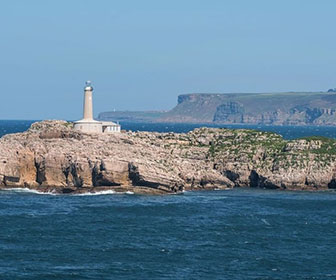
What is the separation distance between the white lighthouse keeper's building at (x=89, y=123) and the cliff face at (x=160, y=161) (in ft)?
10.8

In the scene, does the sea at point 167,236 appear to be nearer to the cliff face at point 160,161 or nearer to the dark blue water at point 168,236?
the dark blue water at point 168,236

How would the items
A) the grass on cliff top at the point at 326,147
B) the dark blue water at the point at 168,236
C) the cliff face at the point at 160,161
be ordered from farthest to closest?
the grass on cliff top at the point at 326,147 → the cliff face at the point at 160,161 → the dark blue water at the point at 168,236

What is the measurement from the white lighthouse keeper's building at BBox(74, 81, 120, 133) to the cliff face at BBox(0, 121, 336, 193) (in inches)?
129

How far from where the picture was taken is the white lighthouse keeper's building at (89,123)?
399 ft

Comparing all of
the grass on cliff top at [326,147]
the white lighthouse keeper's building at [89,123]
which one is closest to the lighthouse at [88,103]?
the white lighthouse keeper's building at [89,123]

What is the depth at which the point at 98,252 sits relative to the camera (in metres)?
72.1

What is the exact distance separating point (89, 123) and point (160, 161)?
1590cm

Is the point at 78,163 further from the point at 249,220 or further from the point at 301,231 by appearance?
the point at 301,231

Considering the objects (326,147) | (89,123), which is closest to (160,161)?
(89,123)

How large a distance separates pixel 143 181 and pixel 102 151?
647 centimetres

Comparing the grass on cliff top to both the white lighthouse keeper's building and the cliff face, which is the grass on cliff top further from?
the white lighthouse keeper's building

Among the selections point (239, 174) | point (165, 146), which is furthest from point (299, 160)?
point (165, 146)

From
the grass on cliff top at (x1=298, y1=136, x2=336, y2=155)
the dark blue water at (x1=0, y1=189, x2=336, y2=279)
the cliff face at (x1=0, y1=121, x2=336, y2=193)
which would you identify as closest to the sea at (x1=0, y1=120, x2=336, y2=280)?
the dark blue water at (x1=0, y1=189, x2=336, y2=279)

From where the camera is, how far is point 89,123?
12169 centimetres
